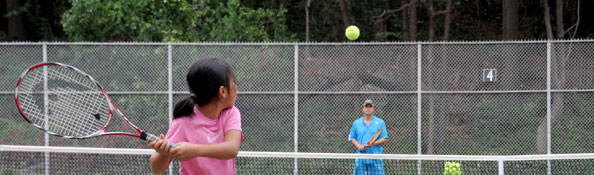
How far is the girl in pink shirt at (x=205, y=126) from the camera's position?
96.0 inches

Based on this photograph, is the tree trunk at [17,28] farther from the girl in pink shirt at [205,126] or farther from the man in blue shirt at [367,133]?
the girl in pink shirt at [205,126]

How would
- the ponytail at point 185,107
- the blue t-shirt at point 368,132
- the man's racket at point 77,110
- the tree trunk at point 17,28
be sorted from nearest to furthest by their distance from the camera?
the ponytail at point 185,107 → the man's racket at point 77,110 → the blue t-shirt at point 368,132 → the tree trunk at point 17,28

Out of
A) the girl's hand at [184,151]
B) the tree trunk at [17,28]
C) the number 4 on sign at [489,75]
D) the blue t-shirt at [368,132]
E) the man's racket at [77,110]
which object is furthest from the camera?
the tree trunk at [17,28]

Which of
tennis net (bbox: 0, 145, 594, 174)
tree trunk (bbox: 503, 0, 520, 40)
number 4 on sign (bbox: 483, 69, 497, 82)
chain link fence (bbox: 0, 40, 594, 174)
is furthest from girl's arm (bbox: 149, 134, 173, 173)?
tree trunk (bbox: 503, 0, 520, 40)

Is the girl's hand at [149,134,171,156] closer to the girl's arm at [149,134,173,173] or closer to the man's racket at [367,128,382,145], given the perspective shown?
the girl's arm at [149,134,173,173]

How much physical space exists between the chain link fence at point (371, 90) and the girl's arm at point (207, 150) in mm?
6112

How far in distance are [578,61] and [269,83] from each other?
387cm

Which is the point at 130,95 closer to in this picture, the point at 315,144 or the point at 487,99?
the point at 315,144

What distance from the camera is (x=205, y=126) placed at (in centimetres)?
258

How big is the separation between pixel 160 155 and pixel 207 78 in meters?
0.36

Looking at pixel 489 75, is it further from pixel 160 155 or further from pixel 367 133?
pixel 160 155

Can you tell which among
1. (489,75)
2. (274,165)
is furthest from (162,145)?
(489,75)

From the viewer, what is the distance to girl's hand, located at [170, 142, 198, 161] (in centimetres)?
241

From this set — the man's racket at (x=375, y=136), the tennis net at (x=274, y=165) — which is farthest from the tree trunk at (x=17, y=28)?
the man's racket at (x=375, y=136)
